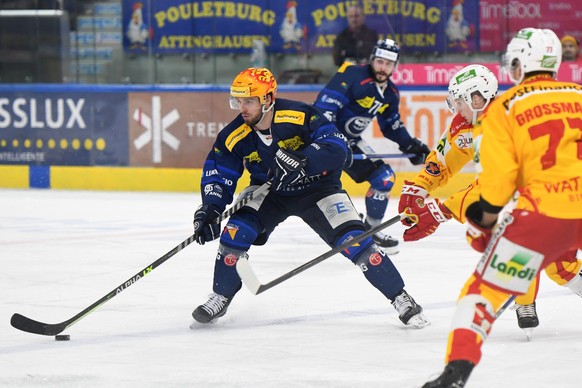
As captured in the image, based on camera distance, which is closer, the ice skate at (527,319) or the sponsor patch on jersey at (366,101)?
the ice skate at (527,319)

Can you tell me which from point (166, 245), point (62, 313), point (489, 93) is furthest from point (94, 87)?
point (489, 93)

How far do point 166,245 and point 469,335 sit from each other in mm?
4324

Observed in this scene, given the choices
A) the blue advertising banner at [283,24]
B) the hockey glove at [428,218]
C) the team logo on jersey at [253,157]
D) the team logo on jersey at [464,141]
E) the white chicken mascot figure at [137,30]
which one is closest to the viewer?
the hockey glove at [428,218]

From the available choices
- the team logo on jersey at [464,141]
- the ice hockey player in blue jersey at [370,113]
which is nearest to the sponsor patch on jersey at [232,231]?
the team logo on jersey at [464,141]

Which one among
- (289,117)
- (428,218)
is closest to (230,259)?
(289,117)

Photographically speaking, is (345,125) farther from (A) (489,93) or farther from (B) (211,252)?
(A) (489,93)

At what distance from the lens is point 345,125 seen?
7.32m

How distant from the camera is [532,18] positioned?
9.88 meters

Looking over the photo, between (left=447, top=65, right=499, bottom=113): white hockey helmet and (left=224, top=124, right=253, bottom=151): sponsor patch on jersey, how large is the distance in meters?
0.85

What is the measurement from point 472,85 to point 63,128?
6950mm

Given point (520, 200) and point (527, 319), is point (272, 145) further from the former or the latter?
point (520, 200)

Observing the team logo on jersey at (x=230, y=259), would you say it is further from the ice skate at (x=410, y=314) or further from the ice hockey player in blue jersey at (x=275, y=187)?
the ice skate at (x=410, y=314)

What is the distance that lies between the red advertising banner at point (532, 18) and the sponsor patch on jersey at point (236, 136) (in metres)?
5.49

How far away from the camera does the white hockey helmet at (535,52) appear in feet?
11.1
